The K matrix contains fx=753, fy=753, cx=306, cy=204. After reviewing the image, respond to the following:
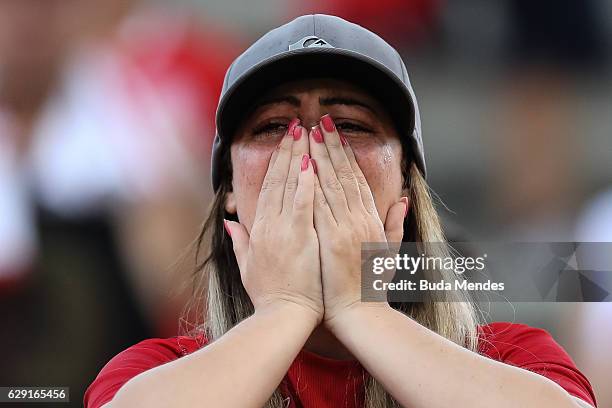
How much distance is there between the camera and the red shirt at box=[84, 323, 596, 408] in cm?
118

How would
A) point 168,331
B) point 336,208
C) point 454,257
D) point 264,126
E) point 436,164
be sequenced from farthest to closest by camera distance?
1. point 436,164
2. point 168,331
3. point 454,257
4. point 264,126
5. point 336,208

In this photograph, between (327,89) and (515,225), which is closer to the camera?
(327,89)

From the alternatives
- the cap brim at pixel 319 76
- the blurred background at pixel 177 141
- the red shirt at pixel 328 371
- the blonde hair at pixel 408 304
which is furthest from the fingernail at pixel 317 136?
the blurred background at pixel 177 141

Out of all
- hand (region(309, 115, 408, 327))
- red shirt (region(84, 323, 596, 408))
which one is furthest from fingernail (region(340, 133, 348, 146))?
red shirt (region(84, 323, 596, 408))

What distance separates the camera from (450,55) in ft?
7.42

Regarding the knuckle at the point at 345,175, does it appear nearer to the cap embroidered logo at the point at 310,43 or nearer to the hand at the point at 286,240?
the hand at the point at 286,240

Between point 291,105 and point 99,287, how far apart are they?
3.35ft

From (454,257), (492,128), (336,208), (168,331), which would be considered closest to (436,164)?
Answer: (492,128)

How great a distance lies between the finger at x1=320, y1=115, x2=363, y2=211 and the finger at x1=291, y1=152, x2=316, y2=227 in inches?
1.8

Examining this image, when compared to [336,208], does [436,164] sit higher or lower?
higher

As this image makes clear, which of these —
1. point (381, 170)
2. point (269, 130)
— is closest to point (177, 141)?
point (269, 130)

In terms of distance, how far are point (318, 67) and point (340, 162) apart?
0.55 feet

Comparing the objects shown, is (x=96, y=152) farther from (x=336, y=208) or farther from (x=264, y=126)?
(x=336, y=208)

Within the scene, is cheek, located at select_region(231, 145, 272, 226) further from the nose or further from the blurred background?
the blurred background
